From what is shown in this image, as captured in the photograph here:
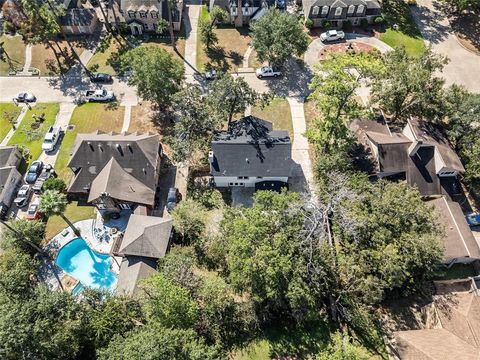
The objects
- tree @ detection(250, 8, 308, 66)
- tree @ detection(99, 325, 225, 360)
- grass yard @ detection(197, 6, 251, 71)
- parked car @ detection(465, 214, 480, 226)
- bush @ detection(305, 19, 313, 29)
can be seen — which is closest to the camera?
tree @ detection(99, 325, 225, 360)

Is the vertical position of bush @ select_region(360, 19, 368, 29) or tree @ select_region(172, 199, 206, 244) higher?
bush @ select_region(360, 19, 368, 29)

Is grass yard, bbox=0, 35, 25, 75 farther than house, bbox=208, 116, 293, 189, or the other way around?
grass yard, bbox=0, 35, 25, 75

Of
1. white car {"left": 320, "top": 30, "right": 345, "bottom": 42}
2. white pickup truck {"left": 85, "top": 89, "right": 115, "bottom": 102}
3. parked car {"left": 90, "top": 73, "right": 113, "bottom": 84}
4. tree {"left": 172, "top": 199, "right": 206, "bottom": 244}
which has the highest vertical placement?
white car {"left": 320, "top": 30, "right": 345, "bottom": 42}

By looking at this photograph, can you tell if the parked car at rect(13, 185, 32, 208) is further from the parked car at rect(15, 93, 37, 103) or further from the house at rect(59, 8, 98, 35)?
the house at rect(59, 8, 98, 35)

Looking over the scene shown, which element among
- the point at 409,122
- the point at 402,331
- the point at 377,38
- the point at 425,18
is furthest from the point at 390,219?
the point at 425,18

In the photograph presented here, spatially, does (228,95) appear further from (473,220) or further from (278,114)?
(473,220)

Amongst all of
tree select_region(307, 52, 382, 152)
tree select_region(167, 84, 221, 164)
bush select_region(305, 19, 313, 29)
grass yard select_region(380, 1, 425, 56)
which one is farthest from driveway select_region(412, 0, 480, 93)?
tree select_region(167, 84, 221, 164)

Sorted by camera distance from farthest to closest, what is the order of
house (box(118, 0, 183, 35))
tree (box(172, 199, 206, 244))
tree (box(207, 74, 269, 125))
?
house (box(118, 0, 183, 35))
tree (box(207, 74, 269, 125))
tree (box(172, 199, 206, 244))
